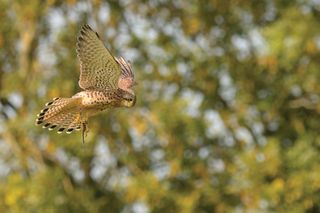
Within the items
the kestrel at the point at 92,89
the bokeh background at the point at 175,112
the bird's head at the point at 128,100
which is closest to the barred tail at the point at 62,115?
the kestrel at the point at 92,89

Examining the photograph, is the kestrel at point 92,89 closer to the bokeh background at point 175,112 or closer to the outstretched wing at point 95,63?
the outstretched wing at point 95,63

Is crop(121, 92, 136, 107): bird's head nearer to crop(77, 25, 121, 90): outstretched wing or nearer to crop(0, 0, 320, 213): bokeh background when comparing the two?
crop(77, 25, 121, 90): outstretched wing

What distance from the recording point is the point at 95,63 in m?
3.63

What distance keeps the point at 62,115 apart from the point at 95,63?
0.26 meters

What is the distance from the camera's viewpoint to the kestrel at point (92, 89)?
355 cm

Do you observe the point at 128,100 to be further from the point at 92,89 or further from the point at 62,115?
the point at 62,115

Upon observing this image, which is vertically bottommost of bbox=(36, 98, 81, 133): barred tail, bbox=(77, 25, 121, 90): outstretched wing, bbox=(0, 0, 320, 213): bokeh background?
bbox=(36, 98, 81, 133): barred tail

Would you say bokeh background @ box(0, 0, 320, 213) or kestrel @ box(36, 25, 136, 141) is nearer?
kestrel @ box(36, 25, 136, 141)

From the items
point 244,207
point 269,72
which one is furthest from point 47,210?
point 269,72

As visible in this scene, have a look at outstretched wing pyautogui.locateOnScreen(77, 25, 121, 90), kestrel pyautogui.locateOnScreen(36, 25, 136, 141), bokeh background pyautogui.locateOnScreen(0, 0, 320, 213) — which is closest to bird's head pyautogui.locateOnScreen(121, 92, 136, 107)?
kestrel pyautogui.locateOnScreen(36, 25, 136, 141)

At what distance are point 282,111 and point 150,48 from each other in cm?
177

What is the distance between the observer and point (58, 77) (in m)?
10.5

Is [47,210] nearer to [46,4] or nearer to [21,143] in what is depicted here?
[21,143]

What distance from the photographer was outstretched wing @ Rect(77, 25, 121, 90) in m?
3.56
